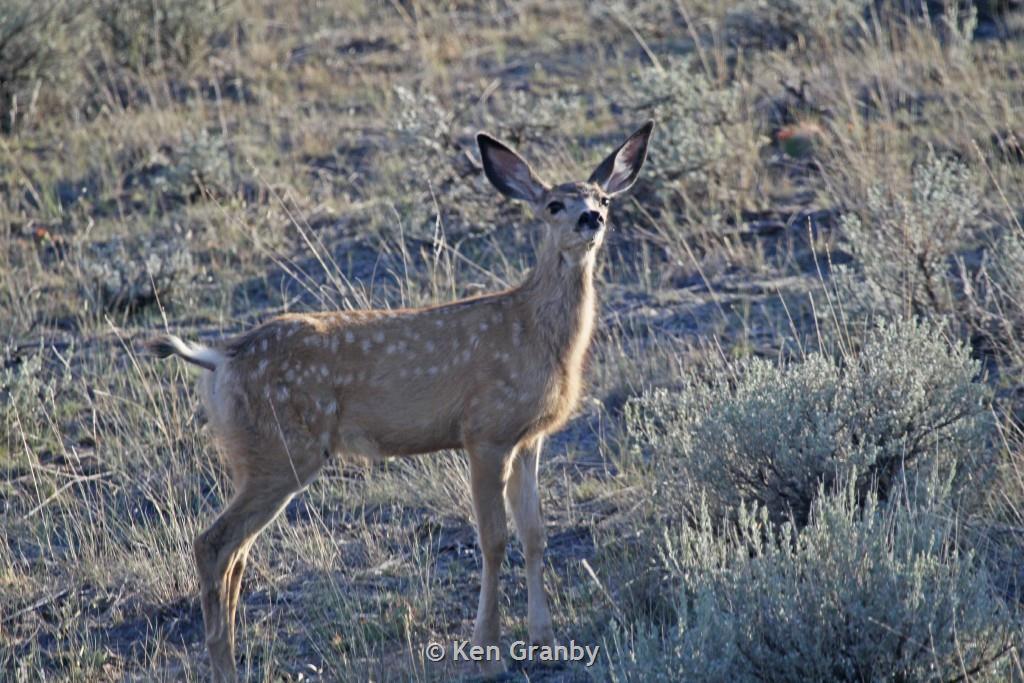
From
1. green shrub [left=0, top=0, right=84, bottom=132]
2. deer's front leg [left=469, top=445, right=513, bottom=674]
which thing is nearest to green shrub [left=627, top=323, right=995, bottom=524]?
deer's front leg [left=469, top=445, right=513, bottom=674]

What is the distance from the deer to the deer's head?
14 mm

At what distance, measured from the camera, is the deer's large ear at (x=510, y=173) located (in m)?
8.05

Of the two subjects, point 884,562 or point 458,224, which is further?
point 458,224

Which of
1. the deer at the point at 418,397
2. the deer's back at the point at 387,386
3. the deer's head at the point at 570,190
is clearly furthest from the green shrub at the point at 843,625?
the deer's head at the point at 570,190

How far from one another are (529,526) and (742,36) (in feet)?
29.7

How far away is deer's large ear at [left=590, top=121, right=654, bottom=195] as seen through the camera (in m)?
8.31

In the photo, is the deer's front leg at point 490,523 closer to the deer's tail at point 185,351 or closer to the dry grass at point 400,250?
the dry grass at point 400,250

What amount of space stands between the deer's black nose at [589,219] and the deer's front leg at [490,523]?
124 cm

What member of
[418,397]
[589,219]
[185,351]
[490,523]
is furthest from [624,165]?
[185,351]

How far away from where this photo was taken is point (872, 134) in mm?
12492

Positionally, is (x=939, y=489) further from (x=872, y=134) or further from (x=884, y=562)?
(x=872, y=134)

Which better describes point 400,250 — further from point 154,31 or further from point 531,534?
point 154,31

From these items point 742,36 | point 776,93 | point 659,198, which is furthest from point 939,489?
point 742,36

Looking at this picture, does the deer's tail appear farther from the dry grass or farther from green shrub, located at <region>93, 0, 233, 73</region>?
green shrub, located at <region>93, 0, 233, 73</region>
